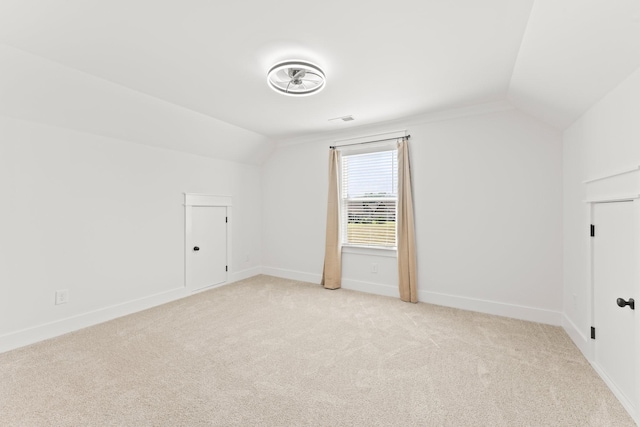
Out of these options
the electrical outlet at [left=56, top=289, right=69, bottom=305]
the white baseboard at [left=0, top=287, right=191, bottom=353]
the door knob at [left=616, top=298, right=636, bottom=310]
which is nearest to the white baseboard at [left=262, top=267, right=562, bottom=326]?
the door knob at [left=616, top=298, right=636, bottom=310]

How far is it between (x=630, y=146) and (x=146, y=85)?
3.98 meters

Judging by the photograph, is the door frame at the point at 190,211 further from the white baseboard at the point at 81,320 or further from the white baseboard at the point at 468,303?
the white baseboard at the point at 468,303

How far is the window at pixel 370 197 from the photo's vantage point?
4.18m

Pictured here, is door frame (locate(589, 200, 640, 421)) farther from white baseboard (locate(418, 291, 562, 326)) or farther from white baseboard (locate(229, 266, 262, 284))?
white baseboard (locate(229, 266, 262, 284))

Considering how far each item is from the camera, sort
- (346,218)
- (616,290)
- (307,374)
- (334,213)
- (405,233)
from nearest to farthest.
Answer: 1. (616,290)
2. (307,374)
3. (405,233)
4. (334,213)
5. (346,218)

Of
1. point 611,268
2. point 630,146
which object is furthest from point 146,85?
point 611,268

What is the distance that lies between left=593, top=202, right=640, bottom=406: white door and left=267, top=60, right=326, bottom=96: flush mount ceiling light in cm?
251

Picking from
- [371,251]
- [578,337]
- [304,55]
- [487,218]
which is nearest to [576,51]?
[304,55]

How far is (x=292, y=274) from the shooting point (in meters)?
5.05

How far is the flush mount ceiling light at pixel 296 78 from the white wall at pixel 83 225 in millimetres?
2262

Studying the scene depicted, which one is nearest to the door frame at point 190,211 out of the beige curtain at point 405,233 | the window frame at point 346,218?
the window frame at point 346,218

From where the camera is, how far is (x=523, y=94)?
9.00ft

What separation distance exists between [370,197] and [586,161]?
249 centimetres

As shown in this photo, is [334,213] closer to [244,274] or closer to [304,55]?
[244,274]
